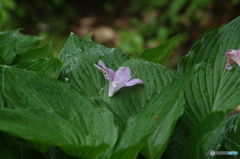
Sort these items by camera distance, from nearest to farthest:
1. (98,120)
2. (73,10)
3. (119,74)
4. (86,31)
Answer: (98,120)
(119,74)
(86,31)
(73,10)

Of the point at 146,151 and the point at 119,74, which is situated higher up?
the point at 119,74

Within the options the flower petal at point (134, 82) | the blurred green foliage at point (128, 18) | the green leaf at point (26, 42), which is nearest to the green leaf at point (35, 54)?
the green leaf at point (26, 42)

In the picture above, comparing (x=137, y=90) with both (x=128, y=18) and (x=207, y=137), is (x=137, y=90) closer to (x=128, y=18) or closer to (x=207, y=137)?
(x=207, y=137)

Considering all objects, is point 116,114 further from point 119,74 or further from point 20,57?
point 20,57

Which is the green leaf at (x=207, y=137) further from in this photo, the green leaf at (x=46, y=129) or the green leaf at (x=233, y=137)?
the green leaf at (x=46, y=129)

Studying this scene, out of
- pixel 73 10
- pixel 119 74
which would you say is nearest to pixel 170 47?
pixel 119 74

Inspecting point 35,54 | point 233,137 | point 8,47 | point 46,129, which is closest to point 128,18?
point 35,54
